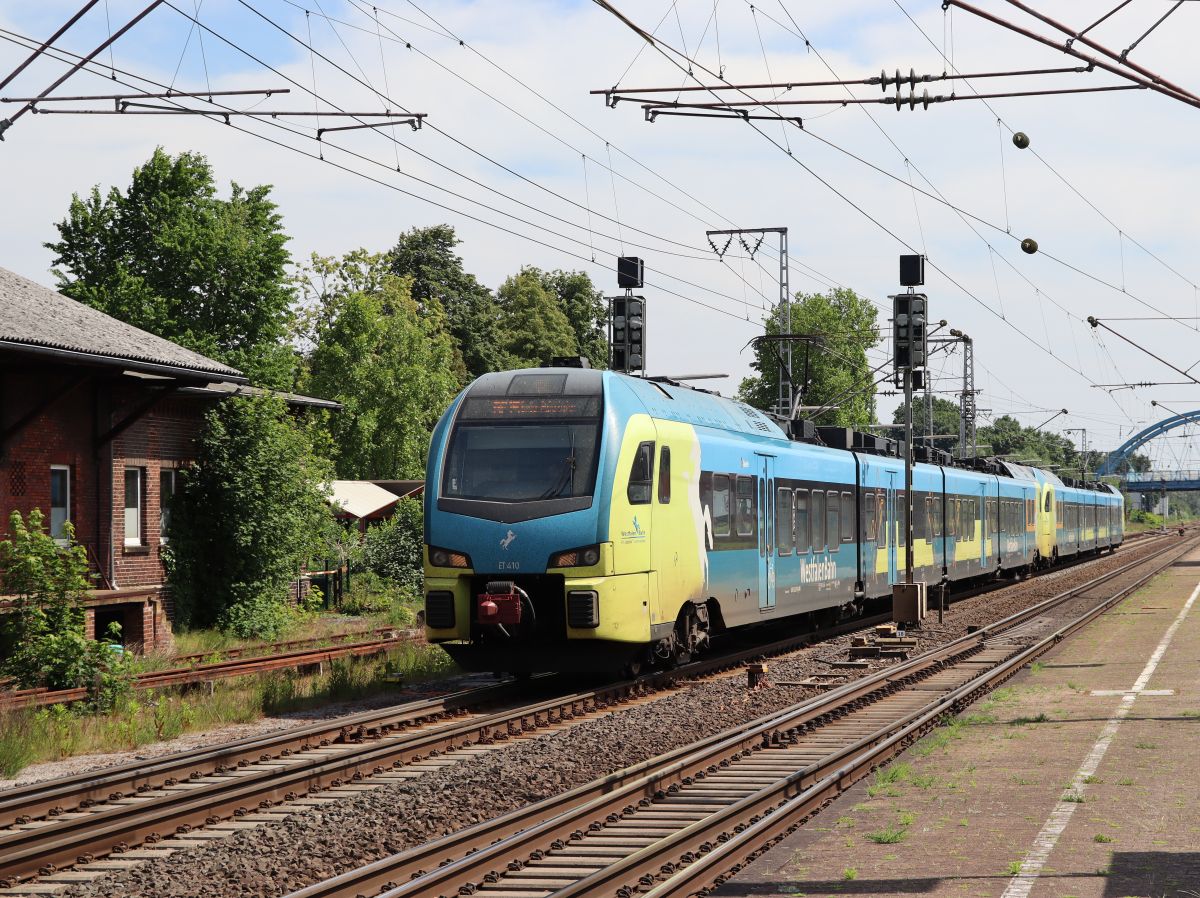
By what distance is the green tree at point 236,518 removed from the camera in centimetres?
2656

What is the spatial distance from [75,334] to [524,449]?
9.49 m

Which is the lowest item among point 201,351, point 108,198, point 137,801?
point 137,801

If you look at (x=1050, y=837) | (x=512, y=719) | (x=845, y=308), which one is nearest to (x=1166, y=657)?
(x=512, y=719)

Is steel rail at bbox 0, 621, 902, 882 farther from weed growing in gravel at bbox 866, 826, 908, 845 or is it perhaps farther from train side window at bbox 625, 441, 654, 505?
weed growing in gravel at bbox 866, 826, 908, 845

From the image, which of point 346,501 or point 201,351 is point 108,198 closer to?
point 201,351

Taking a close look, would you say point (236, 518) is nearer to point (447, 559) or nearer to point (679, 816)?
point (447, 559)

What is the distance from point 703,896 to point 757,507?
13.1 metres

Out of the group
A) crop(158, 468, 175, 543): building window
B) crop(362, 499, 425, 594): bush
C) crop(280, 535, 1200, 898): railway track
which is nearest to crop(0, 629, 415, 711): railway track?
crop(158, 468, 175, 543): building window

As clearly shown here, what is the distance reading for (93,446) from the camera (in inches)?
936

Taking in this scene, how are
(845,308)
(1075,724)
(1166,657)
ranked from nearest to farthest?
(1075,724), (1166,657), (845,308)

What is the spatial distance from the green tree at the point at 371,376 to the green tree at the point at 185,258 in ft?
35.8

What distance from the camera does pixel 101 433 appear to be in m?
23.9

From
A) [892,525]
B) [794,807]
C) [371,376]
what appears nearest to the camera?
[794,807]

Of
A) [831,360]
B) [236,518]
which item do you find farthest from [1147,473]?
[236,518]
